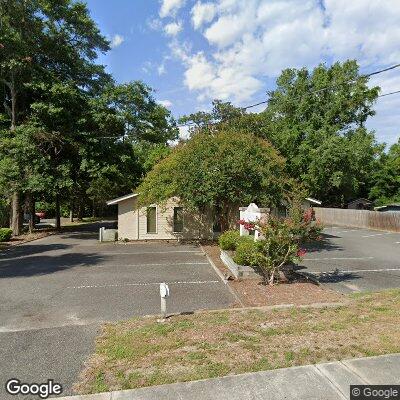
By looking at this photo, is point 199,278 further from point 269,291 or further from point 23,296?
point 23,296

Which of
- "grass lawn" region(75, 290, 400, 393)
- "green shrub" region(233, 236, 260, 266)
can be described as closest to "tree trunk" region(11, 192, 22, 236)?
"green shrub" region(233, 236, 260, 266)

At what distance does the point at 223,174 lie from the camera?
1828 centimetres

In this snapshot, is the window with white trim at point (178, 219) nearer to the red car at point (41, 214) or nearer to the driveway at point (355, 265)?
the driveway at point (355, 265)

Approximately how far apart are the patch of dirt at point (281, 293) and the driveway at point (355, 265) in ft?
2.90

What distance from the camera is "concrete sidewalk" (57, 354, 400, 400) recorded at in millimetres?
4496

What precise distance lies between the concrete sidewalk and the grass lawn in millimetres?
181

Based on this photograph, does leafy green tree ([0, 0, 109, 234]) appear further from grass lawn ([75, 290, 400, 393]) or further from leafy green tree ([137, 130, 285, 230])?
grass lawn ([75, 290, 400, 393])

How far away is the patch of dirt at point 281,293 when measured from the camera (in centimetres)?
893

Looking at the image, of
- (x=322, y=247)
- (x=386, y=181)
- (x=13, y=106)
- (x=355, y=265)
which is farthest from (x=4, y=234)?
(x=386, y=181)

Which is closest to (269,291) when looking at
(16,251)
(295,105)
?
(16,251)

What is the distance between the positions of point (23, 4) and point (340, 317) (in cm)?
2556

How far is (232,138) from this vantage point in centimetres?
1938

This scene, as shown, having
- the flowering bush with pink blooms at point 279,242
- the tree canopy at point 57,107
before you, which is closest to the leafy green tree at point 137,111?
the tree canopy at point 57,107

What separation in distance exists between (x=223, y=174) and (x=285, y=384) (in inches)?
553
